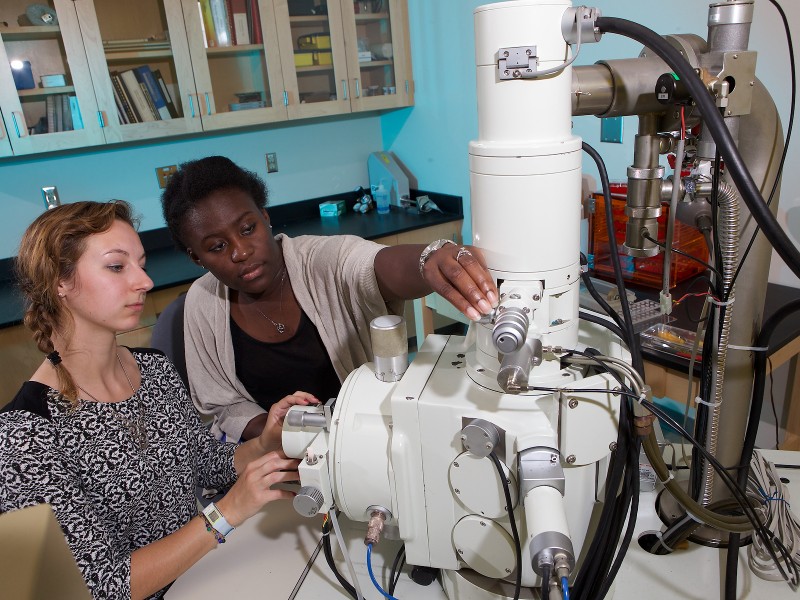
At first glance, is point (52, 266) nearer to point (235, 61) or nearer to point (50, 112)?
point (50, 112)

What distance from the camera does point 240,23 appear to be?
2660mm

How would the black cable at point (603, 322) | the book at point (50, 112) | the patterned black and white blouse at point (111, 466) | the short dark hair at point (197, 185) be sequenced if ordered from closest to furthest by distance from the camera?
the black cable at point (603, 322), the patterned black and white blouse at point (111, 466), the short dark hair at point (197, 185), the book at point (50, 112)

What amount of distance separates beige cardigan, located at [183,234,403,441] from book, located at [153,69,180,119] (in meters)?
1.44

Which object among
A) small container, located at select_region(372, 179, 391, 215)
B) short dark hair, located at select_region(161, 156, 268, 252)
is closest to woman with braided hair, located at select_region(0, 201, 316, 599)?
short dark hair, located at select_region(161, 156, 268, 252)

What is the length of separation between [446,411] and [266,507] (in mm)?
533

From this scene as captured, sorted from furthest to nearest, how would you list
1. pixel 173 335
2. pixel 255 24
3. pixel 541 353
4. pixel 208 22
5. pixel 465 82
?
pixel 465 82 < pixel 255 24 < pixel 208 22 < pixel 173 335 < pixel 541 353

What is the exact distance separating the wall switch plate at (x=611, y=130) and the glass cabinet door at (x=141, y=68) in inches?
69.2

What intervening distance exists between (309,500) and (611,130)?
73.6 inches

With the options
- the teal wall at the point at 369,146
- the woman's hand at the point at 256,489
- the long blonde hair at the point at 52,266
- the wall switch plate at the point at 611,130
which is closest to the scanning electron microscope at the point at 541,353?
the woman's hand at the point at 256,489

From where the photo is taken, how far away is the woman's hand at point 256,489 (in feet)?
3.05

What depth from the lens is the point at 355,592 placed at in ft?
2.78

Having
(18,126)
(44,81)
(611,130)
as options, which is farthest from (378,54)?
(18,126)

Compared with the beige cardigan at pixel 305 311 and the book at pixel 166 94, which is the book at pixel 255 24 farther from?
the beige cardigan at pixel 305 311

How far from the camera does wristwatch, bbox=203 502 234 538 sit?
94 centimetres
